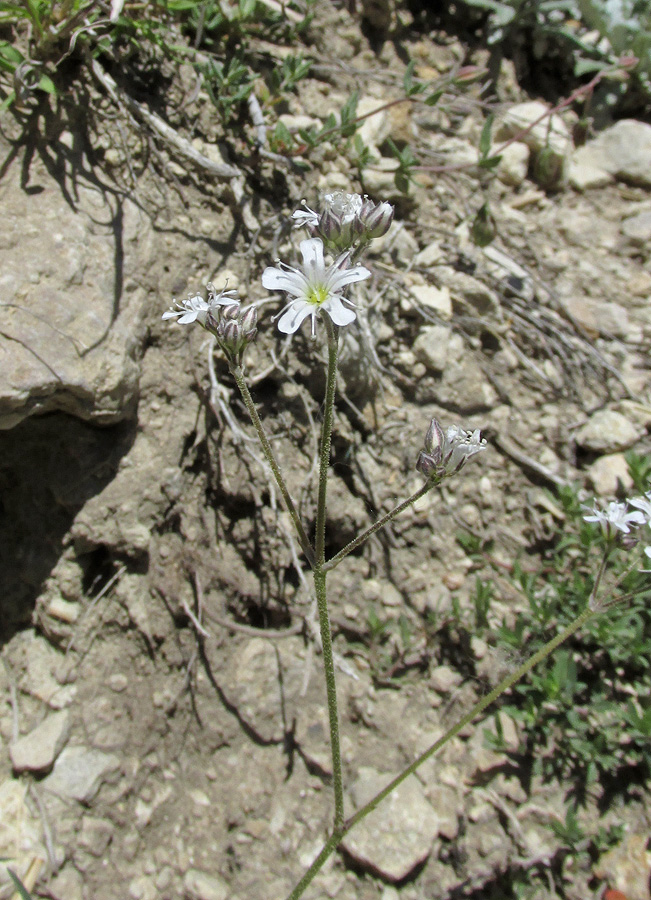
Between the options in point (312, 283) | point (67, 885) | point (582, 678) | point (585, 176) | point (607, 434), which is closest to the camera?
point (312, 283)

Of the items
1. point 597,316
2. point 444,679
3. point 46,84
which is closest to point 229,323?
point 46,84

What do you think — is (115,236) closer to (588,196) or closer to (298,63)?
(298,63)

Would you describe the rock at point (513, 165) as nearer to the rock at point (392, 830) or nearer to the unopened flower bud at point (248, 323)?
the unopened flower bud at point (248, 323)

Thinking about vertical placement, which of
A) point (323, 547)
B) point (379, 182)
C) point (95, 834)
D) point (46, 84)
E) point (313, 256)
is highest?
point (46, 84)

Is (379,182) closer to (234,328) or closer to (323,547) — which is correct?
(234,328)

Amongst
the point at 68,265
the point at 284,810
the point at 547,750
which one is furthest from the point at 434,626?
the point at 68,265

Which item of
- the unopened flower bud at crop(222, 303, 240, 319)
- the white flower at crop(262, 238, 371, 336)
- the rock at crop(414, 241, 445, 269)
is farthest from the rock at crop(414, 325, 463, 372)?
the unopened flower bud at crop(222, 303, 240, 319)
